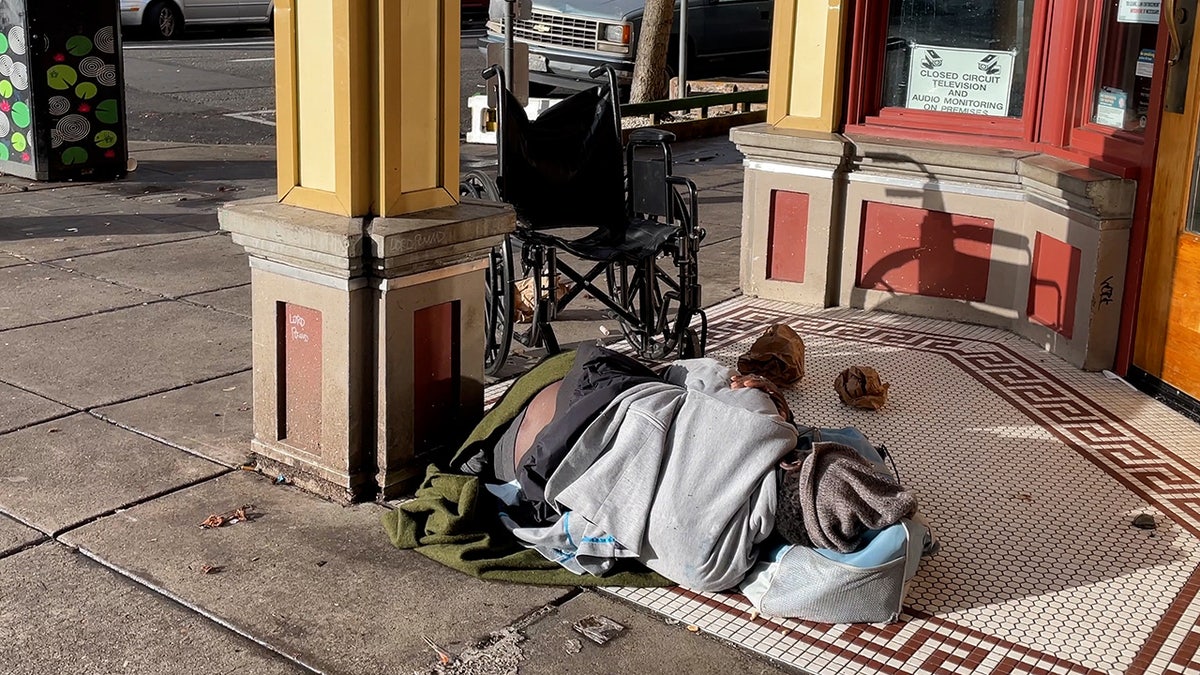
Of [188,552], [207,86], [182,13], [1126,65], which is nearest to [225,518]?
[188,552]

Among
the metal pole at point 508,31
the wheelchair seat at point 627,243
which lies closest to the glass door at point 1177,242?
the wheelchair seat at point 627,243

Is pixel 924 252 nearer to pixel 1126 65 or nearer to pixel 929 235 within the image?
pixel 929 235

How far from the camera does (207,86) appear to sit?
1541cm

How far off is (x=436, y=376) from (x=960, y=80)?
369cm

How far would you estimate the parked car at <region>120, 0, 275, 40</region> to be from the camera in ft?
64.6

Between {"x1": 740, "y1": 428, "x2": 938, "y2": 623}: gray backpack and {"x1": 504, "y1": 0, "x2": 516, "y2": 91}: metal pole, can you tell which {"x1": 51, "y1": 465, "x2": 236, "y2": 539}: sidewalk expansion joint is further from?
{"x1": 504, "y1": 0, "x2": 516, "y2": 91}: metal pole

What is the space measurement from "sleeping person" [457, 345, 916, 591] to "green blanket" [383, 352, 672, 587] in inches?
2.0

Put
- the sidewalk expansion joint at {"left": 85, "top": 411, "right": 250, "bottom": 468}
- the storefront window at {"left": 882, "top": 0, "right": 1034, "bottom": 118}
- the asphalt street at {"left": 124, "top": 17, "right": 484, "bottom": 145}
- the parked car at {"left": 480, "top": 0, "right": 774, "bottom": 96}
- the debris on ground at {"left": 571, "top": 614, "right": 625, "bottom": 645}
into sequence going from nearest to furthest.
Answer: the debris on ground at {"left": 571, "top": 614, "right": 625, "bottom": 645} < the sidewalk expansion joint at {"left": 85, "top": 411, "right": 250, "bottom": 468} < the storefront window at {"left": 882, "top": 0, "right": 1034, "bottom": 118} < the asphalt street at {"left": 124, "top": 17, "right": 484, "bottom": 145} < the parked car at {"left": 480, "top": 0, "right": 774, "bottom": 96}

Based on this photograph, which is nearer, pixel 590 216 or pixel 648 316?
pixel 648 316

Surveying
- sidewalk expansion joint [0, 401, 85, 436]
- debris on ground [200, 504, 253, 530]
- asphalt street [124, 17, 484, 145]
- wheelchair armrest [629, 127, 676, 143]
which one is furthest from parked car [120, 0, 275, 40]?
debris on ground [200, 504, 253, 530]

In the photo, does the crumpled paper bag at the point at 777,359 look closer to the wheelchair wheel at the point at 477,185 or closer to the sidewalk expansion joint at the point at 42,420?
the wheelchair wheel at the point at 477,185

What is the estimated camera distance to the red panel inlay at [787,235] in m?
6.99

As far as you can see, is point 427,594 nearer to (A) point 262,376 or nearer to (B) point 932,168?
(A) point 262,376

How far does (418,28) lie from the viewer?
13.9 feet
